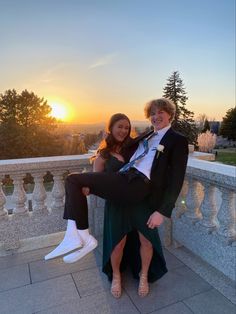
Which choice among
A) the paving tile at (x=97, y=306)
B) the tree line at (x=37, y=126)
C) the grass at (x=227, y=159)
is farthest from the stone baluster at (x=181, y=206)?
the grass at (x=227, y=159)

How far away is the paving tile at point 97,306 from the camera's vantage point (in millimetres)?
1994

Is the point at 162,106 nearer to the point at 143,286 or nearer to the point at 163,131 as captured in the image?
the point at 163,131

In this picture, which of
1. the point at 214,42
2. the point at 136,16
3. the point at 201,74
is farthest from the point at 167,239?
the point at 201,74

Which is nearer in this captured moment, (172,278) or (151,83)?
(172,278)

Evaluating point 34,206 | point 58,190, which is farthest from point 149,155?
point 34,206

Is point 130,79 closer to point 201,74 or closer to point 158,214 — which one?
point 201,74

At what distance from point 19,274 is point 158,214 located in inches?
61.0

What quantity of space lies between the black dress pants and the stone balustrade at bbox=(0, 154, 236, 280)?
0.70m

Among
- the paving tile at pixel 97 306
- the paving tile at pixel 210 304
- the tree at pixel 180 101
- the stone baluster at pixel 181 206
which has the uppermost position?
the tree at pixel 180 101

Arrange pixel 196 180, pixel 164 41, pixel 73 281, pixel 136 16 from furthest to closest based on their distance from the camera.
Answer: pixel 164 41 → pixel 136 16 → pixel 196 180 → pixel 73 281

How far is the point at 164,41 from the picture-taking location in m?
6.74

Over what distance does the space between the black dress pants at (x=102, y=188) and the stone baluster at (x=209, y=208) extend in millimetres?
734

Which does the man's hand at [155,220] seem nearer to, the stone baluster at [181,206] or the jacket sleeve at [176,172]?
the jacket sleeve at [176,172]

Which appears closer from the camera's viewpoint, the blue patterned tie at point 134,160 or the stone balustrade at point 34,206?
the blue patterned tie at point 134,160
